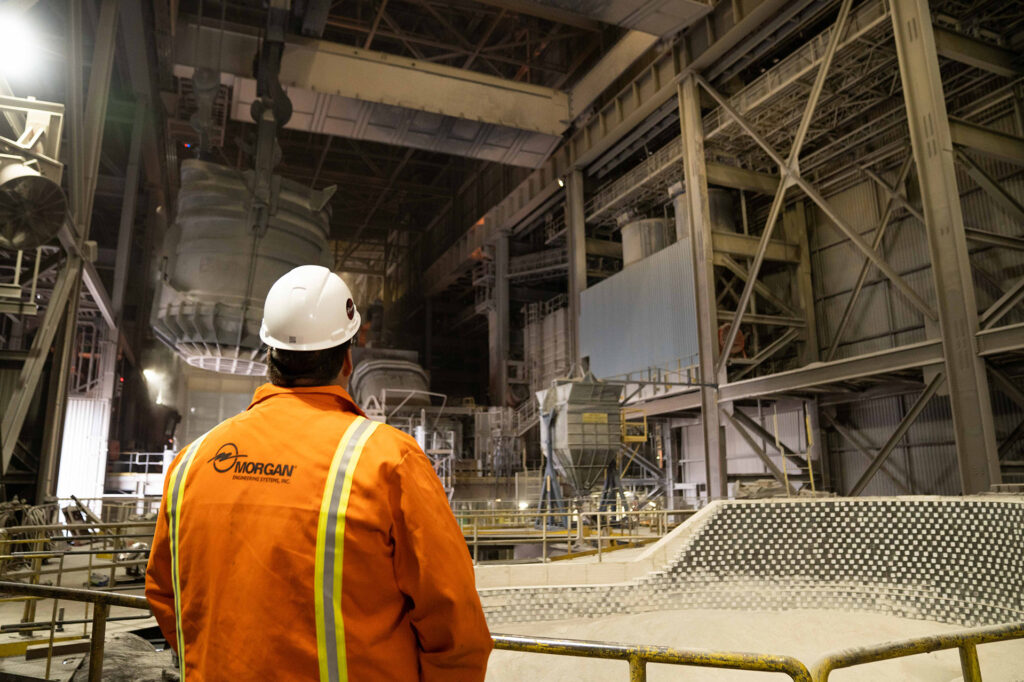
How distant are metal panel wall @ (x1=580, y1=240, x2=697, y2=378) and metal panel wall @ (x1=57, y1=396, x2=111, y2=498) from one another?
52.4 ft

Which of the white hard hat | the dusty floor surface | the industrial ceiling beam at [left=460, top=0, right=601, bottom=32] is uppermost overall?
the industrial ceiling beam at [left=460, top=0, right=601, bottom=32]

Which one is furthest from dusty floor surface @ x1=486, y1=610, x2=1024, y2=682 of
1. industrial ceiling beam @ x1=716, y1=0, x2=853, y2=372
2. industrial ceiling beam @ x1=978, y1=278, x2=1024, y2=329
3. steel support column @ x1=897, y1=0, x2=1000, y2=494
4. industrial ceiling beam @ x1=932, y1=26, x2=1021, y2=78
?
industrial ceiling beam @ x1=932, y1=26, x2=1021, y2=78

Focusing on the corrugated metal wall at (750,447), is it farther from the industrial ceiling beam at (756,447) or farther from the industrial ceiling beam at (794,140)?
the industrial ceiling beam at (794,140)

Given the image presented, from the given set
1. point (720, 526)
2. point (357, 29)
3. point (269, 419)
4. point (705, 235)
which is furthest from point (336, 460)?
point (357, 29)

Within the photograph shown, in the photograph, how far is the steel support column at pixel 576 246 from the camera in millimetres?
24719

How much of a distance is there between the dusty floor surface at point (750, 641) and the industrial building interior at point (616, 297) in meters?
0.07

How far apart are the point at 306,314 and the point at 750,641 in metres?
9.38

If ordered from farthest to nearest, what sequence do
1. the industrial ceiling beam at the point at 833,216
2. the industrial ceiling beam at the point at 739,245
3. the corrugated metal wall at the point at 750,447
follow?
1. the corrugated metal wall at the point at 750,447
2. the industrial ceiling beam at the point at 739,245
3. the industrial ceiling beam at the point at 833,216

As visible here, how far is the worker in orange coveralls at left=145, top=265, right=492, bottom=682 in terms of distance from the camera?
1.46 m

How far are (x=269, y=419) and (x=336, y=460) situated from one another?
0.26 metres

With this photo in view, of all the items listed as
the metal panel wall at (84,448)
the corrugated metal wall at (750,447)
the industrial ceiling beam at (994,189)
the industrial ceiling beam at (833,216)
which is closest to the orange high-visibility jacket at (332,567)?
the industrial ceiling beam at (833,216)

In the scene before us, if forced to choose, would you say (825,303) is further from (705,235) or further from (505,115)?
(505,115)

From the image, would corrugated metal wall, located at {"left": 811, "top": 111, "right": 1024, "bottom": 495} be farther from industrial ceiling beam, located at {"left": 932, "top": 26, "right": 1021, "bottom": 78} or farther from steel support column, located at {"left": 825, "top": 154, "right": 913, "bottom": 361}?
industrial ceiling beam, located at {"left": 932, "top": 26, "right": 1021, "bottom": 78}

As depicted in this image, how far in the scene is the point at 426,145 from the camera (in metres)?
24.0
